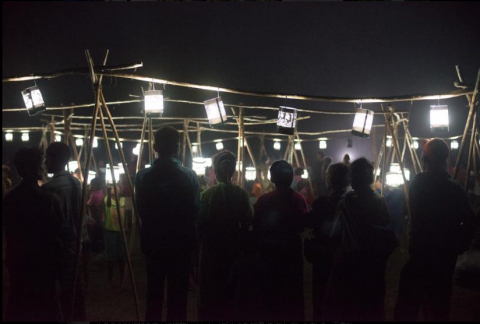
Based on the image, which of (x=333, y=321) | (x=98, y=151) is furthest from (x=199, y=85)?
(x=98, y=151)

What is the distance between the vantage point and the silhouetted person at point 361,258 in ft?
15.3

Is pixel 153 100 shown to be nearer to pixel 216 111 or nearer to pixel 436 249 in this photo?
pixel 216 111

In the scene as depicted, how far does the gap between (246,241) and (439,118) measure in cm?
574

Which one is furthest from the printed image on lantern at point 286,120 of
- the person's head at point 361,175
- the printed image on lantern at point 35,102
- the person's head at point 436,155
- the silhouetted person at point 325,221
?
the printed image on lantern at point 35,102

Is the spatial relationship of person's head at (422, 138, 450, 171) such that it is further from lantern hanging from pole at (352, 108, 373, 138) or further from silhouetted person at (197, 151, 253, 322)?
lantern hanging from pole at (352, 108, 373, 138)

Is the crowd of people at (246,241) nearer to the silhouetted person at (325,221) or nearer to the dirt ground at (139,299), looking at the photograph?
the silhouetted person at (325,221)

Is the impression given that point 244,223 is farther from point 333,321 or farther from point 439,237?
point 439,237

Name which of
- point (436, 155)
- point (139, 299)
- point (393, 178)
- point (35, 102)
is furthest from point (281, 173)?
point (393, 178)

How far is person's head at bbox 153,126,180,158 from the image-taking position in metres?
5.11

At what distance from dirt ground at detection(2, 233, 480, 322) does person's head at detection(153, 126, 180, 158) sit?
3.20 meters

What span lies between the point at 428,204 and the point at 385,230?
0.94m

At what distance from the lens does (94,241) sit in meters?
6.84

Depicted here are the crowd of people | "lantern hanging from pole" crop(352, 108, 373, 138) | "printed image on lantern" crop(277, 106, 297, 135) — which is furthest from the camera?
"lantern hanging from pole" crop(352, 108, 373, 138)

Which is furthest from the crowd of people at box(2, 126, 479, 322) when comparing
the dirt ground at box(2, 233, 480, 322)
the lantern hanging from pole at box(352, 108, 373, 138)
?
the lantern hanging from pole at box(352, 108, 373, 138)
